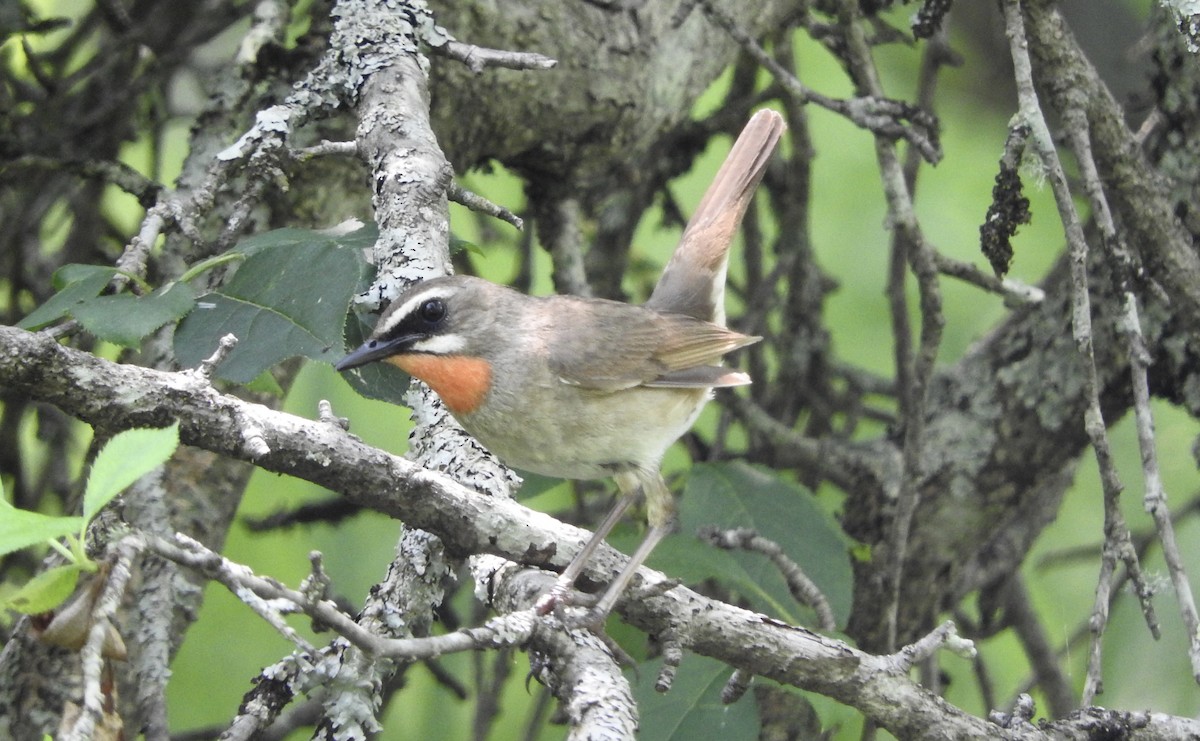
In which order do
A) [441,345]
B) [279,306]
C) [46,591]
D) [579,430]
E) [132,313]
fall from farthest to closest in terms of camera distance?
[579,430], [441,345], [279,306], [132,313], [46,591]

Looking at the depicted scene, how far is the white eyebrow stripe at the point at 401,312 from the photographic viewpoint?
3117mm

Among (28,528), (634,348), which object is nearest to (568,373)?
(634,348)

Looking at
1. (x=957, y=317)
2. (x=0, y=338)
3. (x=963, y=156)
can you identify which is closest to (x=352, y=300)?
(x=0, y=338)

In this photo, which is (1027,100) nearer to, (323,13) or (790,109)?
(790,109)

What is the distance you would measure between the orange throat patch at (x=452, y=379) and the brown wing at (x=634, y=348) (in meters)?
0.28

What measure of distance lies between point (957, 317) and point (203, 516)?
4.19 metres

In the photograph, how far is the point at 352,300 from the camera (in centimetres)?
306

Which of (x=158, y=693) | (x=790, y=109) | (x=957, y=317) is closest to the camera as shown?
(x=158, y=693)

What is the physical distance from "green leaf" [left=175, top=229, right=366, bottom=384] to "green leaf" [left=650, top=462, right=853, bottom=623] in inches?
48.5

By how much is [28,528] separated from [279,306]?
48.5 inches

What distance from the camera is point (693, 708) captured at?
131 inches

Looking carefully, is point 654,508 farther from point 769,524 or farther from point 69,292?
point 69,292

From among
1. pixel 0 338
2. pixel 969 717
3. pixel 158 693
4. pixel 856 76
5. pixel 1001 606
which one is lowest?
pixel 1001 606

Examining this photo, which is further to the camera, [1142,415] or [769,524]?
[769,524]
